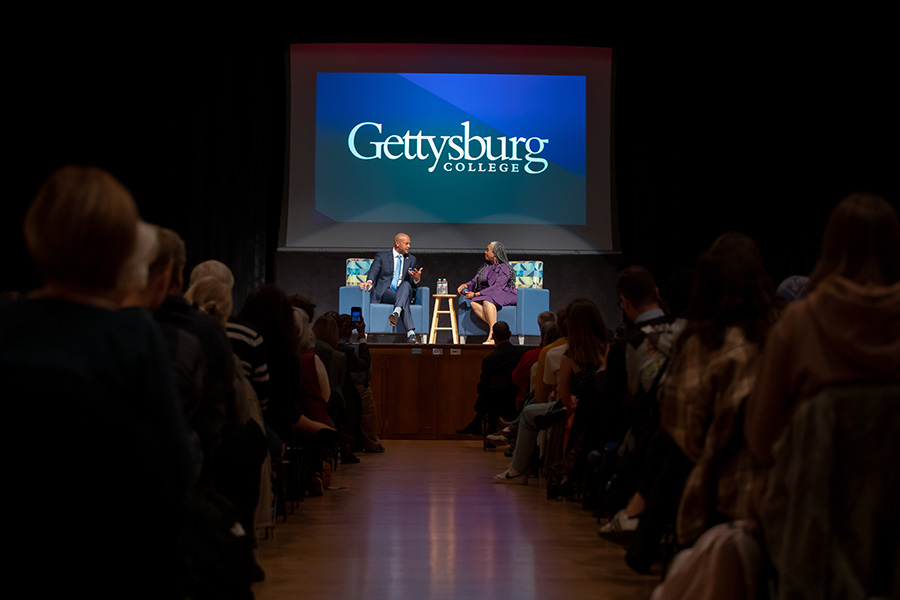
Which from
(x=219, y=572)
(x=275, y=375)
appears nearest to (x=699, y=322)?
(x=219, y=572)

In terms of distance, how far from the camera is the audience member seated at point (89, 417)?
131 cm

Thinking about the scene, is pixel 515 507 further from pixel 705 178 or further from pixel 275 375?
pixel 705 178

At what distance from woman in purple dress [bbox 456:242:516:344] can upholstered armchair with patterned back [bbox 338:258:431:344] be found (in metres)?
0.54

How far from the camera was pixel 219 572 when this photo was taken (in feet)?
6.84

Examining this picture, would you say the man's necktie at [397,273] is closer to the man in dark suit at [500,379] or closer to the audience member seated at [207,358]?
the man in dark suit at [500,379]

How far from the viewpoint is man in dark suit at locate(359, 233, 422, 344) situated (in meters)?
9.98

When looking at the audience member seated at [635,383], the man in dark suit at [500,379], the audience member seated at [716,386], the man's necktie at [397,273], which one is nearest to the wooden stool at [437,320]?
the man's necktie at [397,273]

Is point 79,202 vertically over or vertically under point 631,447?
over

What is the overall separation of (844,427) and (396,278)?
8.43 metres

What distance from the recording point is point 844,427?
175cm

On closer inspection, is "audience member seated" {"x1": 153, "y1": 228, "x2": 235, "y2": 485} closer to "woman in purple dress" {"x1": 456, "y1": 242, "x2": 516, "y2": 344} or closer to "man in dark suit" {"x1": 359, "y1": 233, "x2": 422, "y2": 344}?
"woman in purple dress" {"x1": 456, "y1": 242, "x2": 516, "y2": 344}

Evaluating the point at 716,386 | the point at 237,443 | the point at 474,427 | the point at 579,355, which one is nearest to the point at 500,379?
the point at 474,427

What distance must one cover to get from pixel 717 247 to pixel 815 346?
68cm

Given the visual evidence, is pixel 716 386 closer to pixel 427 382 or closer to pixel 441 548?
pixel 441 548
